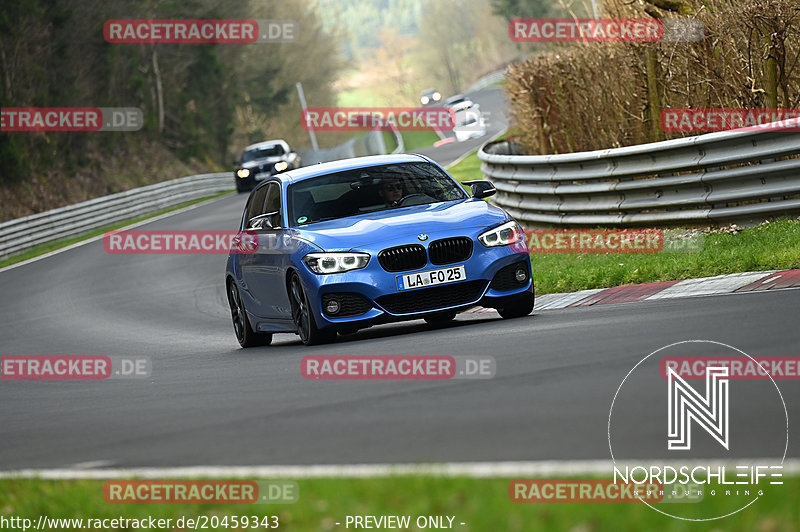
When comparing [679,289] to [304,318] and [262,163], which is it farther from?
[262,163]

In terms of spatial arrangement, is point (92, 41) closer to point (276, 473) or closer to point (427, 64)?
point (276, 473)

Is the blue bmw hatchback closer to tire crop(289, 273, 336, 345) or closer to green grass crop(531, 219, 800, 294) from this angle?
tire crop(289, 273, 336, 345)

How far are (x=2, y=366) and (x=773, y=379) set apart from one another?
10.2 m

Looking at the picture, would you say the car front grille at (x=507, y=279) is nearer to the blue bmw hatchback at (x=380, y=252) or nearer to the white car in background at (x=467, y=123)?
the blue bmw hatchback at (x=380, y=252)

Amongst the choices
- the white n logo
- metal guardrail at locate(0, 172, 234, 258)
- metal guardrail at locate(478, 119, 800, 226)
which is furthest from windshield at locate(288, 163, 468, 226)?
metal guardrail at locate(0, 172, 234, 258)

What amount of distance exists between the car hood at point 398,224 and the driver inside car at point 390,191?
30 cm

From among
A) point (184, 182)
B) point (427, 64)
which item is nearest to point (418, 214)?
point (184, 182)

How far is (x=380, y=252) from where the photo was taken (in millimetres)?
10742

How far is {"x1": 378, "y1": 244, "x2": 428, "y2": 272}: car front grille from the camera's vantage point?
1075 cm

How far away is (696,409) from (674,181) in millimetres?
9289

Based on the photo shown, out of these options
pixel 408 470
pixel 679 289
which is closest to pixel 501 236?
pixel 679 289

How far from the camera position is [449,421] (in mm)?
6277

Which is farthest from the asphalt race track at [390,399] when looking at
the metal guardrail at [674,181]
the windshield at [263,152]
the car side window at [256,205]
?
the windshield at [263,152]

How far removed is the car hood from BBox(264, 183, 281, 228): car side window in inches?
24.4
